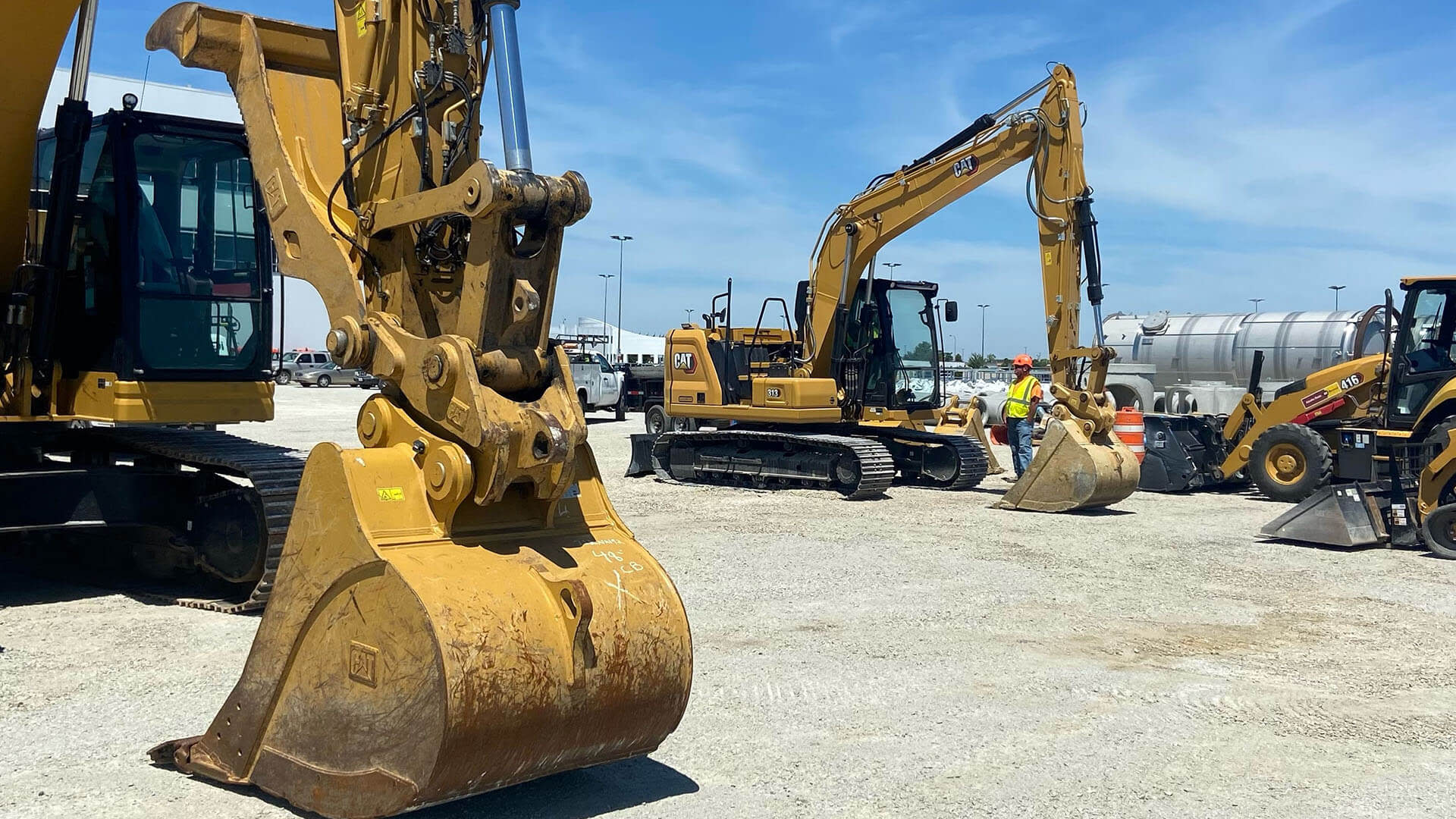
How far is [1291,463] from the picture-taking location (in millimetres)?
16031

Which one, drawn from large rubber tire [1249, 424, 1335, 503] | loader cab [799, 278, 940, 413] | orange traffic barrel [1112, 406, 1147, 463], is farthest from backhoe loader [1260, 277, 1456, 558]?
loader cab [799, 278, 940, 413]

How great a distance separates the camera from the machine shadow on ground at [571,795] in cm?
464

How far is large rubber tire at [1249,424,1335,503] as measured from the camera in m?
15.8

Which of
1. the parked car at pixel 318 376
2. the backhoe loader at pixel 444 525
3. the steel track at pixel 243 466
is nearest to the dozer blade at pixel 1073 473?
the steel track at pixel 243 466

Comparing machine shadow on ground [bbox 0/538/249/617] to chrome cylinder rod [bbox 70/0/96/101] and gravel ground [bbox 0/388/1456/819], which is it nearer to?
gravel ground [bbox 0/388/1456/819]

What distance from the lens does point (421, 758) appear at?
414 cm

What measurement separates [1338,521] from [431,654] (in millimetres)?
10351

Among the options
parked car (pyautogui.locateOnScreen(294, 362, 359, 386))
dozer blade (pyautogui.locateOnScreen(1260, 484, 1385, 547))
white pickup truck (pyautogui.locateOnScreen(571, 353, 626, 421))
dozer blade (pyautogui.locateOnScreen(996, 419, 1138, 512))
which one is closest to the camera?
dozer blade (pyautogui.locateOnScreen(1260, 484, 1385, 547))

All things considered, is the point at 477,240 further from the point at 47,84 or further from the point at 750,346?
the point at 750,346

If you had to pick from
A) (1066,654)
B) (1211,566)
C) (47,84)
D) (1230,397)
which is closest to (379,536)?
(1066,654)

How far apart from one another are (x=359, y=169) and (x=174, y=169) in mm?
3759

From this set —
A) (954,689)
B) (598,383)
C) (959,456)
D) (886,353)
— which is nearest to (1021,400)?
(959,456)

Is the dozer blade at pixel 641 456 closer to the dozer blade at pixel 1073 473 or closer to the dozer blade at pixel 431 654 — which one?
the dozer blade at pixel 1073 473

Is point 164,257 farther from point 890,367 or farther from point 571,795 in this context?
point 890,367
